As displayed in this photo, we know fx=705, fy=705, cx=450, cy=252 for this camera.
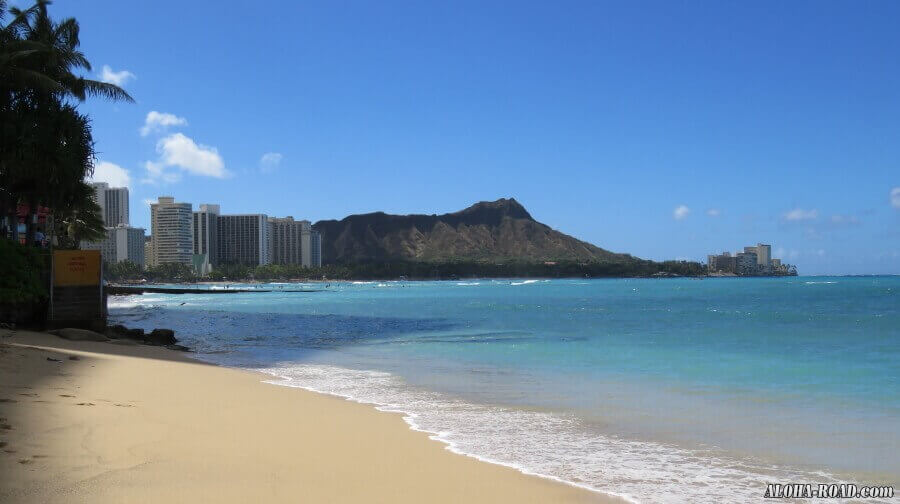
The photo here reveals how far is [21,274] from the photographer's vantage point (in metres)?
18.4

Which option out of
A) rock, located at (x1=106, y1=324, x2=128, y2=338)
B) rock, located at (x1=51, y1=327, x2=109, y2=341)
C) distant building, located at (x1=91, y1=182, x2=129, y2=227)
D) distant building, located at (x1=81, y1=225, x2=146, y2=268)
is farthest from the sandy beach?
distant building, located at (x1=81, y1=225, x2=146, y2=268)

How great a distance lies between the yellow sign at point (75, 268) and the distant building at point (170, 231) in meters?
175

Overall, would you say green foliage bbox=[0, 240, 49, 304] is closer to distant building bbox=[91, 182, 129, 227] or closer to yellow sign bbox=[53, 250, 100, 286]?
yellow sign bbox=[53, 250, 100, 286]

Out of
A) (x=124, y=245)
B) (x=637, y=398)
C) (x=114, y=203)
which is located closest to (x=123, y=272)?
(x=124, y=245)

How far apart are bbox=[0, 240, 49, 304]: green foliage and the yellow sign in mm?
295

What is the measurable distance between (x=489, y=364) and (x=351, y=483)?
10.1m

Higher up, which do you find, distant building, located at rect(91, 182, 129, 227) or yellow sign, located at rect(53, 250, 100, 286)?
distant building, located at rect(91, 182, 129, 227)

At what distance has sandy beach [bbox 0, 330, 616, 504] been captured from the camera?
483 cm

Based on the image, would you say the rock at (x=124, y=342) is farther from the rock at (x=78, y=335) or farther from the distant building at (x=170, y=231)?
the distant building at (x=170, y=231)

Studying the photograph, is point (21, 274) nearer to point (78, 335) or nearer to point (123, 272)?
point (78, 335)

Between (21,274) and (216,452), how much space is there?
15.4 m

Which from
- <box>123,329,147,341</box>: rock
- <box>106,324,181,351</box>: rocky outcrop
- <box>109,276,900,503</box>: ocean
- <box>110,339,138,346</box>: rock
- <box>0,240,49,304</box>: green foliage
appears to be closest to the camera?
<box>109,276,900,503</box>: ocean

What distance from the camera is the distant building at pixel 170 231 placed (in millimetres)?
184950

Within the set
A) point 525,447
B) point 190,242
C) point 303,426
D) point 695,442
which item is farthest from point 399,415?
point 190,242
